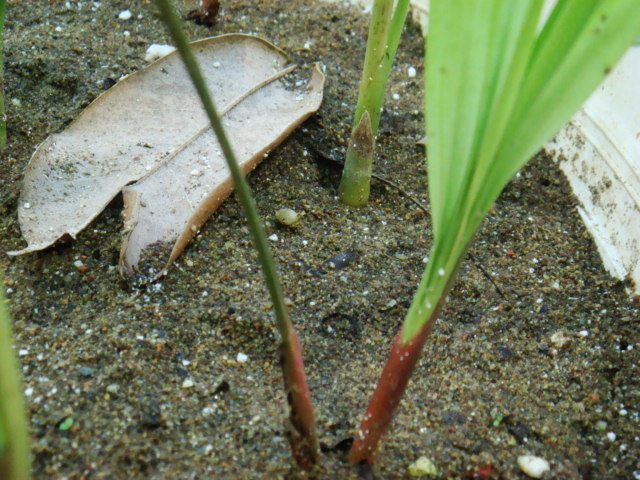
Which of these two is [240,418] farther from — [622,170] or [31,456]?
[622,170]

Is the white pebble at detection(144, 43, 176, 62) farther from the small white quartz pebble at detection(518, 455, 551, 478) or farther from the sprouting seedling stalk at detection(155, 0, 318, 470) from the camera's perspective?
the small white quartz pebble at detection(518, 455, 551, 478)

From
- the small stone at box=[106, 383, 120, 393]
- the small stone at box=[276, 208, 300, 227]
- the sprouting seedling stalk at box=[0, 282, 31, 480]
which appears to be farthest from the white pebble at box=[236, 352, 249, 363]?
the sprouting seedling stalk at box=[0, 282, 31, 480]

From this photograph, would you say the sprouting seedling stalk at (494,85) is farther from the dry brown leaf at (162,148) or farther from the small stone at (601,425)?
the dry brown leaf at (162,148)

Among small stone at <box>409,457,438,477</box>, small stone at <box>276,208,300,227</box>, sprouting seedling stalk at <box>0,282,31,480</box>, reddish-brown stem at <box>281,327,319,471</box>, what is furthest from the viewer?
small stone at <box>276,208,300,227</box>

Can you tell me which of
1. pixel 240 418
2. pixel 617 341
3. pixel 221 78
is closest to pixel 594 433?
pixel 617 341

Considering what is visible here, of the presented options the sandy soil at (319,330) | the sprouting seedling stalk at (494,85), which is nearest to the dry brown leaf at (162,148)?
the sandy soil at (319,330)

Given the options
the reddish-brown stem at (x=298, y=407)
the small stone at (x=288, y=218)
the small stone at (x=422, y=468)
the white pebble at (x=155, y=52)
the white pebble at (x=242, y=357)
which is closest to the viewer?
the reddish-brown stem at (x=298, y=407)

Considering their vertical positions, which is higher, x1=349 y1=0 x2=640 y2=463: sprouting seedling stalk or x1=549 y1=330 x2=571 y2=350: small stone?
x1=349 y1=0 x2=640 y2=463: sprouting seedling stalk
